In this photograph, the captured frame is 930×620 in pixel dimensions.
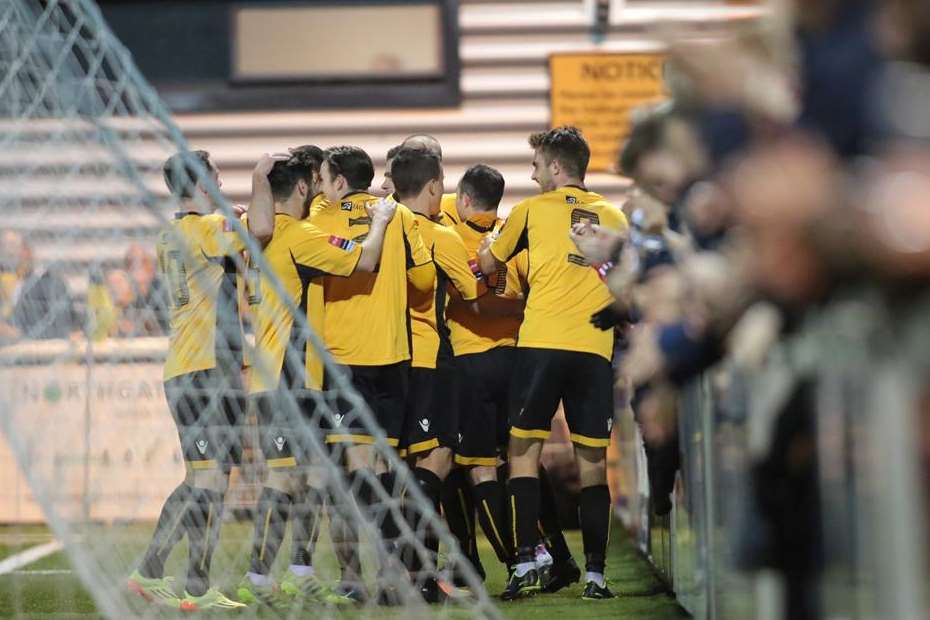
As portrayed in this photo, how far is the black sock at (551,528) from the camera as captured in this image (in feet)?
22.2

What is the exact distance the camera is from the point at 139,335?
19.1 ft

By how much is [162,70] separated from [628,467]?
482cm

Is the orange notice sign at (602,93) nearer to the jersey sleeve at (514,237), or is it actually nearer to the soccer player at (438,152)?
the soccer player at (438,152)

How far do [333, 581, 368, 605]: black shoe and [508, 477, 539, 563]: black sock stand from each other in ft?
3.15

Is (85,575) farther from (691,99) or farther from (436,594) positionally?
(436,594)

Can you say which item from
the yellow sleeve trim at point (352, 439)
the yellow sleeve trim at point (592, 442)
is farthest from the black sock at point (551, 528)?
the yellow sleeve trim at point (352, 439)

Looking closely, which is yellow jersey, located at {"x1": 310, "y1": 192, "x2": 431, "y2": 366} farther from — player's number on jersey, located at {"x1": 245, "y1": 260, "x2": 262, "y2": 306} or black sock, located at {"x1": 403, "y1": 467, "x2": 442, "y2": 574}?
black sock, located at {"x1": 403, "y1": 467, "x2": 442, "y2": 574}

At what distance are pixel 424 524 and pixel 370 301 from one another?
1.03m

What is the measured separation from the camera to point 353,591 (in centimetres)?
566

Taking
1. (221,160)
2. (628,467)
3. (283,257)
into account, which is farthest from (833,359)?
(221,160)

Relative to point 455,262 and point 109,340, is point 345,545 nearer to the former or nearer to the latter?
point 109,340

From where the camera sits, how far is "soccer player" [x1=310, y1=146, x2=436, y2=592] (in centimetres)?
634

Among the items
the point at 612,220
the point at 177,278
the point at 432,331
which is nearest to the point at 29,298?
the point at 177,278

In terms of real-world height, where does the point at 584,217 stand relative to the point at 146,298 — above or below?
above
